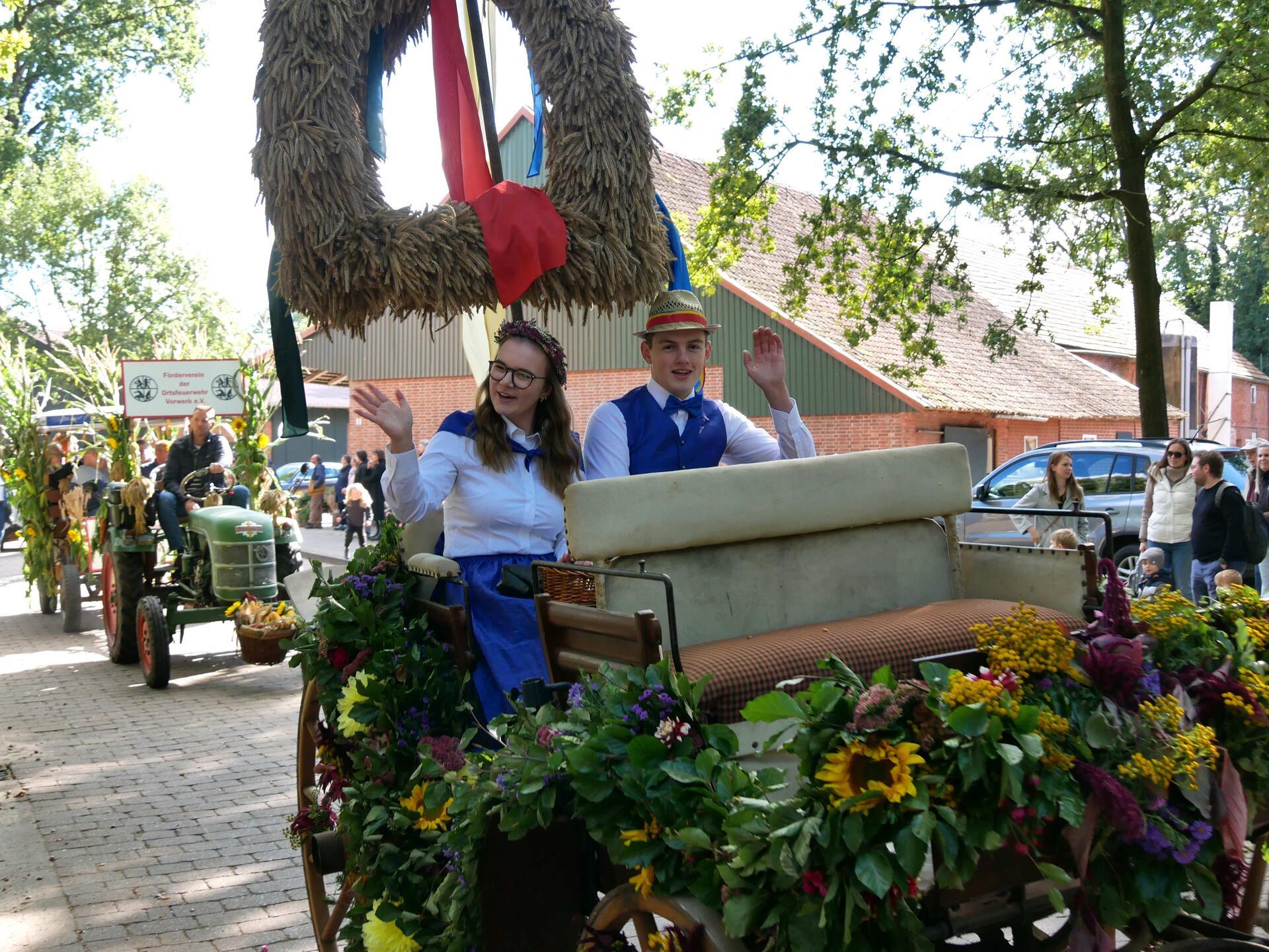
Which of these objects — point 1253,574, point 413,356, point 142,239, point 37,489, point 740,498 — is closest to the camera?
point 740,498

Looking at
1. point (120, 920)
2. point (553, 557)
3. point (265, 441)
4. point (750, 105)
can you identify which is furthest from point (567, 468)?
point (750, 105)

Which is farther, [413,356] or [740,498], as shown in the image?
[413,356]

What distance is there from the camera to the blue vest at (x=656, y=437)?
3.85 metres

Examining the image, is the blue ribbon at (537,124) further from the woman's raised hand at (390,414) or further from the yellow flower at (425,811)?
the yellow flower at (425,811)

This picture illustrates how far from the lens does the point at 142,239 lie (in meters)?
41.8

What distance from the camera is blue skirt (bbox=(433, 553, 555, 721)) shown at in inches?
130

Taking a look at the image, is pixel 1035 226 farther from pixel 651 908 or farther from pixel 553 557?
pixel 651 908

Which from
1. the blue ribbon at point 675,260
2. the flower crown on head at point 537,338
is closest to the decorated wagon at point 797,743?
the flower crown on head at point 537,338

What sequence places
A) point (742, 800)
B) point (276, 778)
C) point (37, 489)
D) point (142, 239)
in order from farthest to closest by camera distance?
point (142, 239)
point (37, 489)
point (276, 778)
point (742, 800)

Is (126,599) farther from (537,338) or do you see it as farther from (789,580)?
(789,580)

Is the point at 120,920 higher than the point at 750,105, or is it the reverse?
the point at 750,105

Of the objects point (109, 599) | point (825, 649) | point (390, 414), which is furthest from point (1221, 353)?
point (825, 649)

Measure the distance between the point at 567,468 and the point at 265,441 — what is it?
7.37 m

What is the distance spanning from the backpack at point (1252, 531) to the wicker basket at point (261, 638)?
Result: 23.9ft
